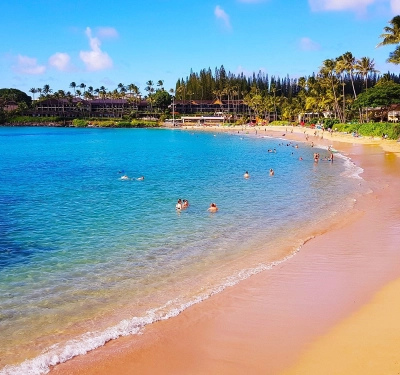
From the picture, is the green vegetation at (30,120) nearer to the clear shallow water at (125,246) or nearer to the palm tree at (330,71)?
the palm tree at (330,71)

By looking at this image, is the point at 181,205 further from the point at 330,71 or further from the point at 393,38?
the point at 330,71

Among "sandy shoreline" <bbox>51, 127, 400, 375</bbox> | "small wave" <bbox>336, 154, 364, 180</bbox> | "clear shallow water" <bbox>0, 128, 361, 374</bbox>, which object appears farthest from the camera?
"small wave" <bbox>336, 154, 364, 180</bbox>

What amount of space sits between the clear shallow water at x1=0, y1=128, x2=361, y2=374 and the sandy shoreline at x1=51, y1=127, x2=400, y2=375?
2.04ft

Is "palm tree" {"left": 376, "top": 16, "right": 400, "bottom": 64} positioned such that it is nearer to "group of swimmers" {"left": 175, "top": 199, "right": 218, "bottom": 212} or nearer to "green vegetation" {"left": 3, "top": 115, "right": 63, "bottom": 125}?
"group of swimmers" {"left": 175, "top": 199, "right": 218, "bottom": 212}

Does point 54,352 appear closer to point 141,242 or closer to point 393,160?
point 141,242

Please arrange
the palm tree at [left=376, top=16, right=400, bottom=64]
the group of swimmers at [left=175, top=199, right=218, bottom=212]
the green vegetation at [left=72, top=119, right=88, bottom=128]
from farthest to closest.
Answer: the green vegetation at [left=72, top=119, right=88, bottom=128] < the palm tree at [left=376, top=16, right=400, bottom=64] < the group of swimmers at [left=175, top=199, right=218, bottom=212]

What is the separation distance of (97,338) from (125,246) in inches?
276

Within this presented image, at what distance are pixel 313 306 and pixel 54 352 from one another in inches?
226

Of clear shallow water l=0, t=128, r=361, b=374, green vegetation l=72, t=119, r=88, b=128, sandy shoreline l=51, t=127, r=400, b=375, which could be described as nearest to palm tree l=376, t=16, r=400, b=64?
clear shallow water l=0, t=128, r=361, b=374

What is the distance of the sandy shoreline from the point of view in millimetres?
7578

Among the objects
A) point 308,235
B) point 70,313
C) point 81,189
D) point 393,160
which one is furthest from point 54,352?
point 393,160

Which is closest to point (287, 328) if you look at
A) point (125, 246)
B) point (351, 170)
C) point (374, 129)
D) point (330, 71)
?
point (125, 246)

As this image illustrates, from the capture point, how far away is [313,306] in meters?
10.0

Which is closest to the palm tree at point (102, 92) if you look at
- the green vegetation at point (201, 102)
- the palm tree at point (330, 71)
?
the green vegetation at point (201, 102)
